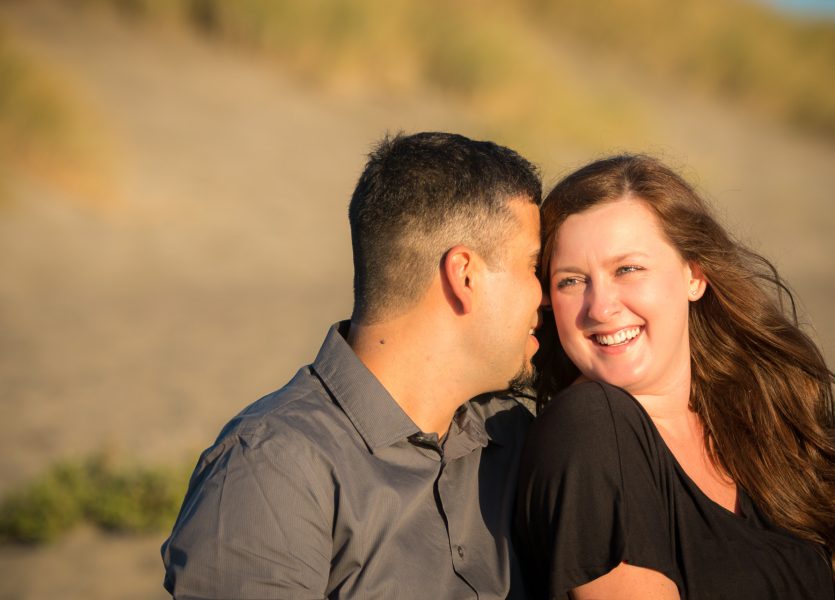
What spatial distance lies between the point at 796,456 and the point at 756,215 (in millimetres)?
14383

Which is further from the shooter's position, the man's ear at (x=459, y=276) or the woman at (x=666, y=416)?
the man's ear at (x=459, y=276)

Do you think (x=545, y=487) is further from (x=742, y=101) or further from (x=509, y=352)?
(x=742, y=101)

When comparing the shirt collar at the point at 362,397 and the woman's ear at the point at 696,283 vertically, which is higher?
the woman's ear at the point at 696,283

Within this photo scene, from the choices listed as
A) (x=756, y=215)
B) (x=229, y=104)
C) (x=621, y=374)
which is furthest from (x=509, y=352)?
(x=756, y=215)

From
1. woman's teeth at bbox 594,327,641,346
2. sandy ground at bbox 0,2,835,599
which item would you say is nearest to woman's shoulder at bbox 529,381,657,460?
woman's teeth at bbox 594,327,641,346

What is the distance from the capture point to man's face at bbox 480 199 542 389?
2867 mm

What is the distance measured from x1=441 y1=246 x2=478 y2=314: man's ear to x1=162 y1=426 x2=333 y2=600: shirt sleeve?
71 centimetres

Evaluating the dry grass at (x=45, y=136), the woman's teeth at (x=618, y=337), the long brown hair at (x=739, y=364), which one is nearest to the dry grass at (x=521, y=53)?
the dry grass at (x=45, y=136)

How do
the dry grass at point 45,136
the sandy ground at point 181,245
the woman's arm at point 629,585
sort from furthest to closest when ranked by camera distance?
1. the dry grass at point 45,136
2. the sandy ground at point 181,245
3. the woman's arm at point 629,585

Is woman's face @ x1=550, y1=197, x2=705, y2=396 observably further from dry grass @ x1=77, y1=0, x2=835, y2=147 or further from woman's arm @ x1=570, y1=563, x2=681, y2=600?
dry grass @ x1=77, y1=0, x2=835, y2=147

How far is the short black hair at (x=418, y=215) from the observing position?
9.34ft

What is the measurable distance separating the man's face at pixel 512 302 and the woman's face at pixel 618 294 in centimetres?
9

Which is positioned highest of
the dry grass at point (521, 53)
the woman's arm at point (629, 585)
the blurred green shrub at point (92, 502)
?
the dry grass at point (521, 53)

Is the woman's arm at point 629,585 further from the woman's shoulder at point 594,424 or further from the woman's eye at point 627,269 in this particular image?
the woman's eye at point 627,269
